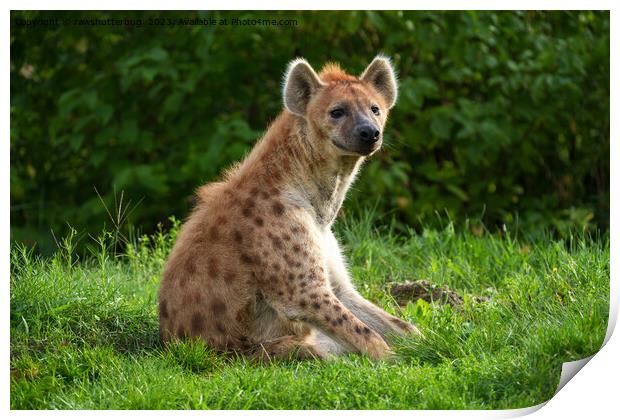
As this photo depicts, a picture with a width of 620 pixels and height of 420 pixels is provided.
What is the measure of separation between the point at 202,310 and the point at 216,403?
22.8 inches

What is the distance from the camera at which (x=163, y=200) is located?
23.7 feet

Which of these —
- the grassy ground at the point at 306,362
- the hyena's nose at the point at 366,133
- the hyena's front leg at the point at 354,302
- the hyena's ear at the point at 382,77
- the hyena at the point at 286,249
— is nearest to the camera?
the grassy ground at the point at 306,362

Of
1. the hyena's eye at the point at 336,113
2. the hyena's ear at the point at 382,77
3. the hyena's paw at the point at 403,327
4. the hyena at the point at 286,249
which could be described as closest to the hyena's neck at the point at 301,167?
the hyena at the point at 286,249

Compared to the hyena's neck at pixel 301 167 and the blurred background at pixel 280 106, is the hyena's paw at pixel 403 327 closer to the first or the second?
the hyena's neck at pixel 301 167

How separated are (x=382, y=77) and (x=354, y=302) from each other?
1.09 metres

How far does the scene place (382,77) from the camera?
4711mm

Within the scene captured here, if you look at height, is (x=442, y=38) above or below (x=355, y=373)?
above

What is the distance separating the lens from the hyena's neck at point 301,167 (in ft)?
14.4

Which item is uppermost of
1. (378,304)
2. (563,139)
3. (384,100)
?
(384,100)

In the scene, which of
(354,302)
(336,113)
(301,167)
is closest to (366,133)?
(336,113)

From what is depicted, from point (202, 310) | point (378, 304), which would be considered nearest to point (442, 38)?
point (378, 304)

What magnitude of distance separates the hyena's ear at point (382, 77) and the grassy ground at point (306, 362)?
1027 mm
